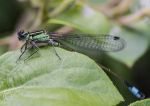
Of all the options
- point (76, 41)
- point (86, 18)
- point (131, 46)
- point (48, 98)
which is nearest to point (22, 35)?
point (76, 41)

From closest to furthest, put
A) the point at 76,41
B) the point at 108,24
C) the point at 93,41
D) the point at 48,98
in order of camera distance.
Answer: the point at 48,98, the point at 76,41, the point at 93,41, the point at 108,24

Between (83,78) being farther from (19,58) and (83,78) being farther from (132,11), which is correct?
(132,11)

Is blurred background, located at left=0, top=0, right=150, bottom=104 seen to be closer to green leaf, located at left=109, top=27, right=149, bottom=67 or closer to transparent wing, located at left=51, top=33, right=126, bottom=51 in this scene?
green leaf, located at left=109, top=27, right=149, bottom=67

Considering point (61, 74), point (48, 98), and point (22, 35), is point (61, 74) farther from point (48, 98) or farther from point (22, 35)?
point (22, 35)

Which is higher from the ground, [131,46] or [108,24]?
[108,24]

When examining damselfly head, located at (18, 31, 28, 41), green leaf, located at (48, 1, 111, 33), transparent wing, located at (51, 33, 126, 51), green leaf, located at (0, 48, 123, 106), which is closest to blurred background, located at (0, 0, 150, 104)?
green leaf, located at (48, 1, 111, 33)

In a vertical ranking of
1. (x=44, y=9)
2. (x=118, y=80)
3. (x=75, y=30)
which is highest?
(x=44, y=9)

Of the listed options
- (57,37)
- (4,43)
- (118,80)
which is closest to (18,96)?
(57,37)
